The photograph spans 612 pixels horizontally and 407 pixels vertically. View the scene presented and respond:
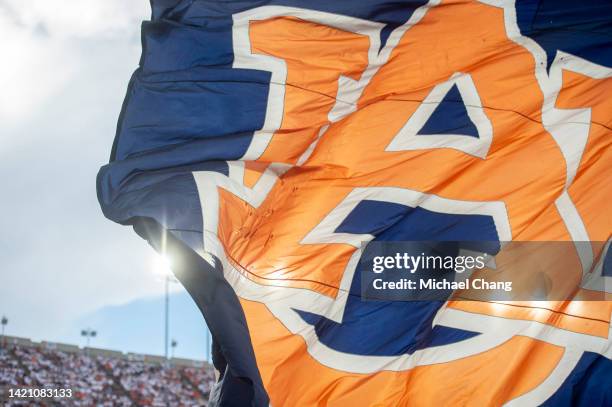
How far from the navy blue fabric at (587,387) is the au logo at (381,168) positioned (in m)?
0.23

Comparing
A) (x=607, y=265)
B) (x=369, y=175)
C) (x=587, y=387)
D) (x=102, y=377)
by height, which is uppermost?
(x=102, y=377)

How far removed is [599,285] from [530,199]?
776 millimetres

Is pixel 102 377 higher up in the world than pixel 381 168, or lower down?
higher up

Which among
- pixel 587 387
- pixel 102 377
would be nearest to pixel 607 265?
pixel 587 387

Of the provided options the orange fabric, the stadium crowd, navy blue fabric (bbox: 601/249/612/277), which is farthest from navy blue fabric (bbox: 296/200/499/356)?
the stadium crowd

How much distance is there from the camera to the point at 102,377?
4359 centimetres

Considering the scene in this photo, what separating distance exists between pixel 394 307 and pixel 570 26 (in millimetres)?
2579

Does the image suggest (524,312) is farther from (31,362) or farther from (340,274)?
(31,362)

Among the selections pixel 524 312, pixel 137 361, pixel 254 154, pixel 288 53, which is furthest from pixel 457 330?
pixel 137 361

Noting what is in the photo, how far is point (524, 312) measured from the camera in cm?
657

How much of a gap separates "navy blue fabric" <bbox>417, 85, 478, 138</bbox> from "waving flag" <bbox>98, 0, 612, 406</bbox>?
0.02 meters

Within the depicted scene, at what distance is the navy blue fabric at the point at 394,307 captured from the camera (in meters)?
6.39

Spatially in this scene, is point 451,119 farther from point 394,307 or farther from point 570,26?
point 394,307

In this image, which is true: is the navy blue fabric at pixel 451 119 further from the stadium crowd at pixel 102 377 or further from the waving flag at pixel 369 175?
the stadium crowd at pixel 102 377
